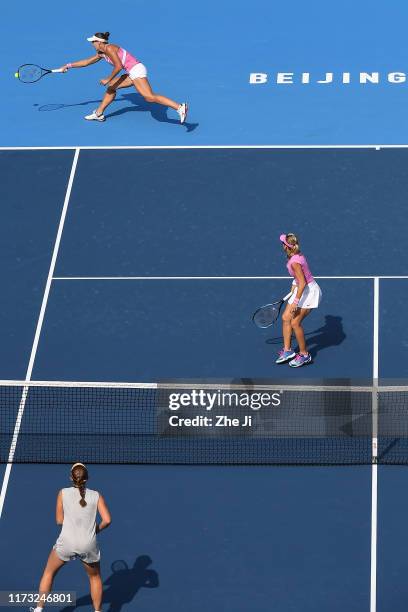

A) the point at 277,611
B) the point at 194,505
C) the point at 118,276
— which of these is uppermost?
the point at 118,276

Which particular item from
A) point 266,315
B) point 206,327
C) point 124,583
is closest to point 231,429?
point 266,315

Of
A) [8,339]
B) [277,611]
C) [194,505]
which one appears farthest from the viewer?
[8,339]

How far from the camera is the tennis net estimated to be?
65.3 ft

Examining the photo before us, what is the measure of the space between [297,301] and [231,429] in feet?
6.50

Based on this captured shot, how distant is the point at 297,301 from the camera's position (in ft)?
68.8

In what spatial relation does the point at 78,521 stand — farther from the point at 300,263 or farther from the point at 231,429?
the point at 300,263

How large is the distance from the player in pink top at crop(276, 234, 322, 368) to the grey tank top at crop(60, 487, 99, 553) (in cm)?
531

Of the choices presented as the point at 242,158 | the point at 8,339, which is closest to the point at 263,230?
the point at 242,158

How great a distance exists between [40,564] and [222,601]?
7.02 feet

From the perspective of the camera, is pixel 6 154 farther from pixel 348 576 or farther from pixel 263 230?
pixel 348 576
